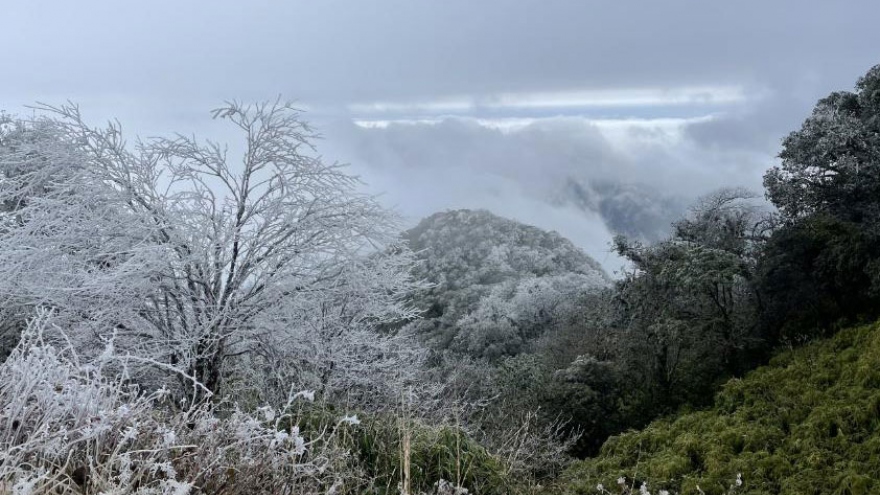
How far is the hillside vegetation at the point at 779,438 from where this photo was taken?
638cm

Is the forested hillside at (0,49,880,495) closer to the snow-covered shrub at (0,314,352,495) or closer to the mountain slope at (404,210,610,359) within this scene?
the snow-covered shrub at (0,314,352,495)

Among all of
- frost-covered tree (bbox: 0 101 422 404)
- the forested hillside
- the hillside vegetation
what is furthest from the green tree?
frost-covered tree (bbox: 0 101 422 404)

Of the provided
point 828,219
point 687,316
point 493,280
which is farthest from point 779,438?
point 493,280

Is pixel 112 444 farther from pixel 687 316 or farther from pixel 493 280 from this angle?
pixel 493 280

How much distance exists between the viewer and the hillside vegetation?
6375mm

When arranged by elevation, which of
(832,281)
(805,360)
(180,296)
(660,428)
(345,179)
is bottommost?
(660,428)

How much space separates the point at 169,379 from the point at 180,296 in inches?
42.7

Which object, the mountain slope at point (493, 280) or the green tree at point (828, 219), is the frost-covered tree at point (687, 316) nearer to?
the green tree at point (828, 219)

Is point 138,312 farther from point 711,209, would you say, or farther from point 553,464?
point 711,209

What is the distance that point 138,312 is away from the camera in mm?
8320

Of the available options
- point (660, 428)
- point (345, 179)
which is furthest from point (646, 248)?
point (345, 179)

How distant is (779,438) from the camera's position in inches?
293

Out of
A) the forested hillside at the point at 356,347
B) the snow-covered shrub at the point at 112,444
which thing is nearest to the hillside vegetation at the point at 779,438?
the forested hillside at the point at 356,347

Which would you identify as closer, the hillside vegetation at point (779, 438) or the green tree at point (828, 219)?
the hillside vegetation at point (779, 438)
